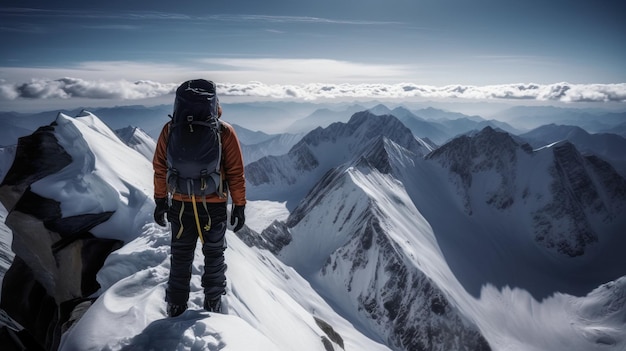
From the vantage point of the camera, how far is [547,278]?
16550 cm

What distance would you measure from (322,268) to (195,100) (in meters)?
133

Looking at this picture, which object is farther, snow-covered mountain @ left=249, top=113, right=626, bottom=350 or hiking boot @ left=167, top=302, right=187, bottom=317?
snow-covered mountain @ left=249, top=113, right=626, bottom=350

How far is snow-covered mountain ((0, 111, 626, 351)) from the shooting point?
934 centimetres

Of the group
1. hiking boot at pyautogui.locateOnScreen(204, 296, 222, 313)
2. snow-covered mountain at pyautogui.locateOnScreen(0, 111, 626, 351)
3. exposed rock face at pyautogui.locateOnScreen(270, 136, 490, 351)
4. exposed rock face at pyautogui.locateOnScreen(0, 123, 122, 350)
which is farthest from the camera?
exposed rock face at pyautogui.locateOnScreen(270, 136, 490, 351)

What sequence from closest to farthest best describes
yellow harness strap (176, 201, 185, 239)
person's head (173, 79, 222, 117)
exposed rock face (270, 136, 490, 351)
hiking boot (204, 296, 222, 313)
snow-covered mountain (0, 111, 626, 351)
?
1. person's head (173, 79, 222, 117)
2. yellow harness strap (176, 201, 185, 239)
3. hiking boot (204, 296, 222, 313)
4. snow-covered mountain (0, 111, 626, 351)
5. exposed rock face (270, 136, 490, 351)

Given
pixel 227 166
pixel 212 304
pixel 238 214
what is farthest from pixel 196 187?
pixel 212 304

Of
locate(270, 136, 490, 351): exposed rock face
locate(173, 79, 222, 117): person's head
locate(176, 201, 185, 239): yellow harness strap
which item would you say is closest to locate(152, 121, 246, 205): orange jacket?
locate(176, 201, 185, 239): yellow harness strap

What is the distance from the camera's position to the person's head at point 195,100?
7.05 metres

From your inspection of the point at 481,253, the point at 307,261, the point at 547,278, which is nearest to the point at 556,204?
the point at 547,278

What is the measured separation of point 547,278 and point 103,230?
203 metres

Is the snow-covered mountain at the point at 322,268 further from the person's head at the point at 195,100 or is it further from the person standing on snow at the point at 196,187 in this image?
the person's head at the point at 195,100

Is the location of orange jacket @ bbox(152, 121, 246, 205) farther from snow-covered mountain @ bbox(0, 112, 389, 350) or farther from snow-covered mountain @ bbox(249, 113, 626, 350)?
snow-covered mountain @ bbox(249, 113, 626, 350)

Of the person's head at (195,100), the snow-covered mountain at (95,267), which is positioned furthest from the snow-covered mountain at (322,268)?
the person's head at (195,100)

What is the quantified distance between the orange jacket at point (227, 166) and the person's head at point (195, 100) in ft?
1.60
